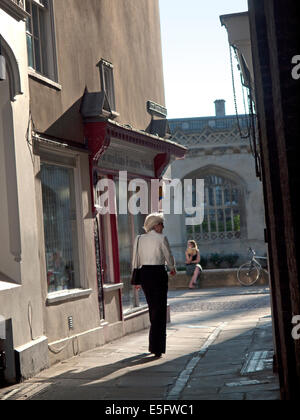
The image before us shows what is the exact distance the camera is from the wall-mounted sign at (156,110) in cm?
1683

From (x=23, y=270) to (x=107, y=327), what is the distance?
11.4 ft

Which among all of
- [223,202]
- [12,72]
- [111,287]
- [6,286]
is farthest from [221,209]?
[6,286]

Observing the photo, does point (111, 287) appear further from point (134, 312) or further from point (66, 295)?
point (66, 295)

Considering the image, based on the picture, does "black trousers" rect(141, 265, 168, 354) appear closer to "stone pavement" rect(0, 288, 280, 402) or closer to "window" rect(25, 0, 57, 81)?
"stone pavement" rect(0, 288, 280, 402)

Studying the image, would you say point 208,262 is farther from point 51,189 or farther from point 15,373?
point 15,373

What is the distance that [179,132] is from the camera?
36406mm

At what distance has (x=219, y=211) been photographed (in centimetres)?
3694

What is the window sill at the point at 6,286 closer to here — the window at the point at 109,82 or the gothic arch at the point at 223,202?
the window at the point at 109,82

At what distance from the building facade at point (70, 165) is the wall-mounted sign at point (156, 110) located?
7cm

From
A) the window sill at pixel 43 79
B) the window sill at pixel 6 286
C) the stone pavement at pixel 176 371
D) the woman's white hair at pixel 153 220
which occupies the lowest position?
the stone pavement at pixel 176 371

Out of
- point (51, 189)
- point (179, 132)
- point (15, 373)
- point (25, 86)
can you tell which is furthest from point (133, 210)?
point (179, 132)

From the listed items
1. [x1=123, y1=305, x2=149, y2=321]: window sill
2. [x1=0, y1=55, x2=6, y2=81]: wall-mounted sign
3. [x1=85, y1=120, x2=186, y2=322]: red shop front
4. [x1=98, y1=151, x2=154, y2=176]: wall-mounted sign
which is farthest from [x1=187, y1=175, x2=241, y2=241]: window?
[x1=0, y1=55, x2=6, y2=81]: wall-mounted sign

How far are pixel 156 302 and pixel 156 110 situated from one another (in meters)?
7.08

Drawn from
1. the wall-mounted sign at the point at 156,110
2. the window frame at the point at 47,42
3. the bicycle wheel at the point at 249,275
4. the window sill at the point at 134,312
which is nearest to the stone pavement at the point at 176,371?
the window sill at the point at 134,312
